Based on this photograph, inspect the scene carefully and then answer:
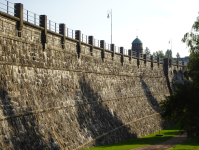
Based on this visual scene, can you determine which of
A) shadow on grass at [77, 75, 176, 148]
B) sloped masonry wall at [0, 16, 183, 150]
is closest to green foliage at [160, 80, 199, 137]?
sloped masonry wall at [0, 16, 183, 150]

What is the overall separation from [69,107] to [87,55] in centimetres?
794

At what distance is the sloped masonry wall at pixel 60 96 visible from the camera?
61.8ft

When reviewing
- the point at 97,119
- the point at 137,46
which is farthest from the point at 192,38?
the point at 137,46

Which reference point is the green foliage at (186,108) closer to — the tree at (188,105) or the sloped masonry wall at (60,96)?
the tree at (188,105)

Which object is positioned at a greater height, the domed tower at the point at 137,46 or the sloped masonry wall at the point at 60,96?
the domed tower at the point at 137,46

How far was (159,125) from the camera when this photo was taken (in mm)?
47875

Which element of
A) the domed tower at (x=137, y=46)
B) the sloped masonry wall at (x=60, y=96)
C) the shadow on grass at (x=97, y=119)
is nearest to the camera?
the sloped masonry wall at (x=60, y=96)

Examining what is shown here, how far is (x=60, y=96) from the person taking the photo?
25062mm

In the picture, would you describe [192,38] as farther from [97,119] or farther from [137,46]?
[137,46]

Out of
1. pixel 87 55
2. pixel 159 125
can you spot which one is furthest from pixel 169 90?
pixel 87 55

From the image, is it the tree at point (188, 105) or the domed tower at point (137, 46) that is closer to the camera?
the tree at point (188, 105)

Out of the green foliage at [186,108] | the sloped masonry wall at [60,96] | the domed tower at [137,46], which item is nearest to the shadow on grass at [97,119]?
the sloped masonry wall at [60,96]

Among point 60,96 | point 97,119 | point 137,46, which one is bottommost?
point 97,119

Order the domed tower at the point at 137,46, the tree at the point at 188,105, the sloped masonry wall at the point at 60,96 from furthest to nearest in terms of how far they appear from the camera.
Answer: the domed tower at the point at 137,46 → the tree at the point at 188,105 → the sloped masonry wall at the point at 60,96
